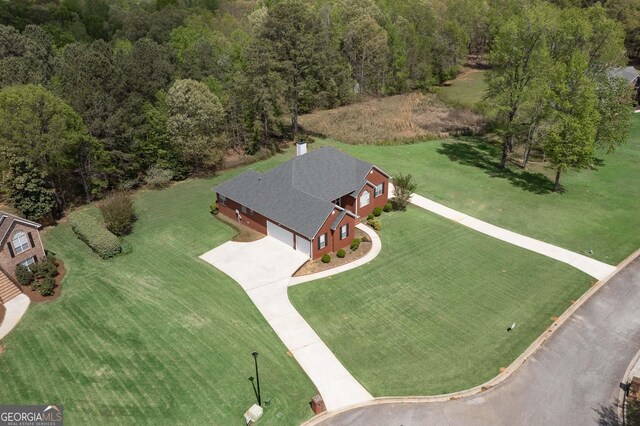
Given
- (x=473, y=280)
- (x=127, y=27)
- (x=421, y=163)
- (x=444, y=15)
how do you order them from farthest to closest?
(x=444, y=15) < (x=127, y=27) < (x=421, y=163) < (x=473, y=280)

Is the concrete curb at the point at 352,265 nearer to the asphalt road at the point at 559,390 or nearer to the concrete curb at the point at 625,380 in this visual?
the asphalt road at the point at 559,390

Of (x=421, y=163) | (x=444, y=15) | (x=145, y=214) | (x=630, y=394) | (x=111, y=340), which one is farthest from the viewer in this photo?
(x=444, y=15)

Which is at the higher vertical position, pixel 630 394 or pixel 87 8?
pixel 87 8

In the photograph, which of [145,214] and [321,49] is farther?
[321,49]

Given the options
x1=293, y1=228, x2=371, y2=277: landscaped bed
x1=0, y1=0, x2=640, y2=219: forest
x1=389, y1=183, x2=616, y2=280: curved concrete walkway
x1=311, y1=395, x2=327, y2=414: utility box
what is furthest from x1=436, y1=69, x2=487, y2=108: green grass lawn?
x1=311, y1=395, x2=327, y2=414: utility box

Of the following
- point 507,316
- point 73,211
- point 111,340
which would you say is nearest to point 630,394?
point 507,316

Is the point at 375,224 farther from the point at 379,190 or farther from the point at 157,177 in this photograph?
the point at 157,177

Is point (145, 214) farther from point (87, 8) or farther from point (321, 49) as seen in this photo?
point (87, 8)
